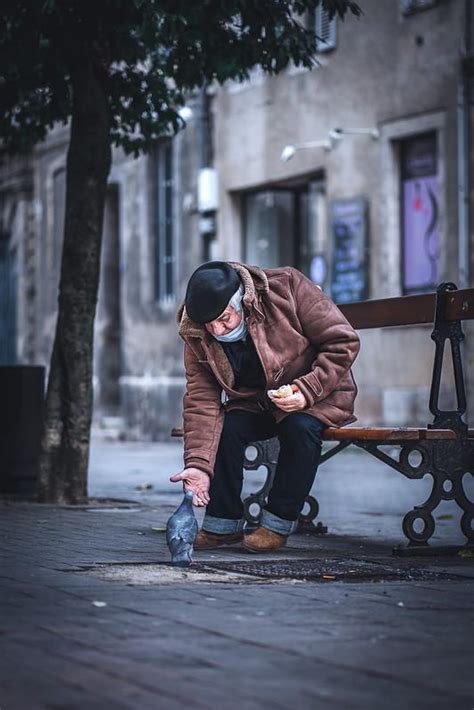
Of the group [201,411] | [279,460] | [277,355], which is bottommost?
[279,460]

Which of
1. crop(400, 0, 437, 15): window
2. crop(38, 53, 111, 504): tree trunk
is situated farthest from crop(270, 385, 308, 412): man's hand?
crop(400, 0, 437, 15): window

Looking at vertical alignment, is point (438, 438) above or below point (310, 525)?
above

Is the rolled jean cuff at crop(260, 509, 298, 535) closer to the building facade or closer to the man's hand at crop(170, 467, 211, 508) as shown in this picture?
the man's hand at crop(170, 467, 211, 508)

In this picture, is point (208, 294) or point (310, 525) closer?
point (208, 294)

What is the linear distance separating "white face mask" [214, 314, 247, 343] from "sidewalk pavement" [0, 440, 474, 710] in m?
0.90

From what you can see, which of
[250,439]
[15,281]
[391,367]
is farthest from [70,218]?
[15,281]

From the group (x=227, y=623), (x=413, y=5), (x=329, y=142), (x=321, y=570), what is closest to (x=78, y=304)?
(x=321, y=570)

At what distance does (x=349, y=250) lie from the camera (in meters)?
20.3

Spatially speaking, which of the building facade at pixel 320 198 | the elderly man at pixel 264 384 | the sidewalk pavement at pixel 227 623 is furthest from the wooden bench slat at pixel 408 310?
the building facade at pixel 320 198

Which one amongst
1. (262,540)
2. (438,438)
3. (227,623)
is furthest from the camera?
(438,438)

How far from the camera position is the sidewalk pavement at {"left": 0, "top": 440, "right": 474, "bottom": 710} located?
4066 millimetres

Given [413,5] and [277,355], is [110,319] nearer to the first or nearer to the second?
[413,5]

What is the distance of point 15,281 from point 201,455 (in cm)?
2319

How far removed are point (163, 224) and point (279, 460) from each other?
17.3 meters
